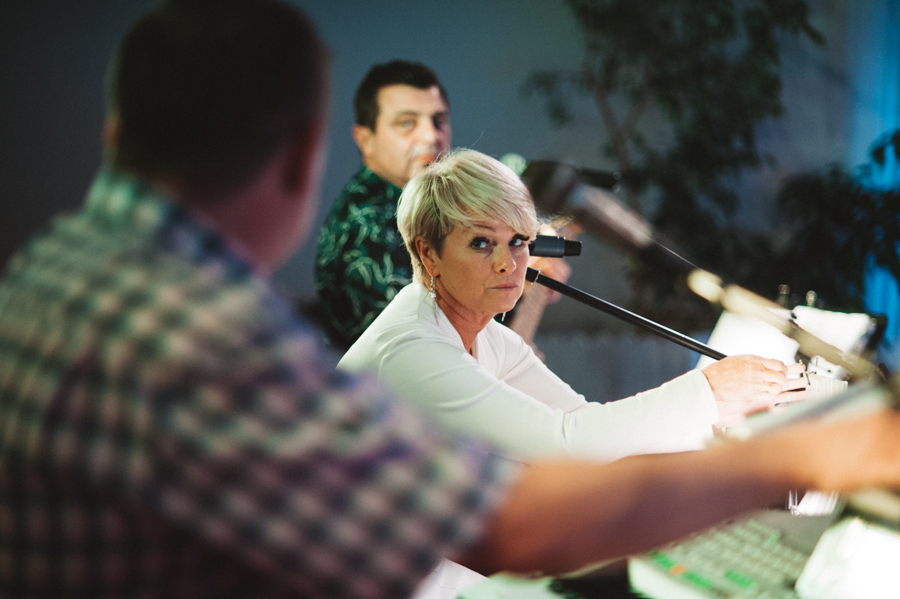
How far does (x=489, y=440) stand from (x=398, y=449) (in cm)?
65

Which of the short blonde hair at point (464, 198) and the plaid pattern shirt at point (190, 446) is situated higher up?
the short blonde hair at point (464, 198)

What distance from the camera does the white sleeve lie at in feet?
3.58

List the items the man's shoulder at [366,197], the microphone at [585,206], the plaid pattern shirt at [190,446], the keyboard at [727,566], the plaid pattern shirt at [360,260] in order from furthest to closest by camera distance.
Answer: the man's shoulder at [366,197] < the plaid pattern shirt at [360,260] < the keyboard at [727,566] < the microphone at [585,206] < the plaid pattern shirt at [190,446]

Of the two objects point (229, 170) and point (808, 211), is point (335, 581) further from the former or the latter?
point (808, 211)

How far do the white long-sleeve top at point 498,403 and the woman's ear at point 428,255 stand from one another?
76mm

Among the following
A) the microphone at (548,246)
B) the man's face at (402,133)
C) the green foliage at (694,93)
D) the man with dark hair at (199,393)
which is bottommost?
the man with dark hair at (199,393)

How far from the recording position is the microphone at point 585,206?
1.78 feet

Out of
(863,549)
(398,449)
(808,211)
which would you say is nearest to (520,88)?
(808,211)

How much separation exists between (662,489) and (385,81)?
168 centimetres

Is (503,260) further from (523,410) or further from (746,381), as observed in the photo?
(746,381)

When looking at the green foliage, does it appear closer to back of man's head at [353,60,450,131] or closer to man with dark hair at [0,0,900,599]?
back of man's head at [353,60,450,131]

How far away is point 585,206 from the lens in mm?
542

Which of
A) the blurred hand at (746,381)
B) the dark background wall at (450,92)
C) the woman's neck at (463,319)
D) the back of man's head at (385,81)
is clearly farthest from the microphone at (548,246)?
the dark background wall at (450,92)

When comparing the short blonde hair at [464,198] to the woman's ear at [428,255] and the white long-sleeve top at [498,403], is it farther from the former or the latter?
the white long-sleeve top at [498,403]
